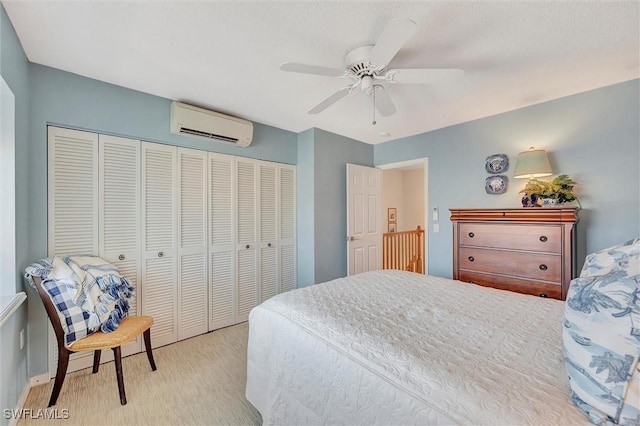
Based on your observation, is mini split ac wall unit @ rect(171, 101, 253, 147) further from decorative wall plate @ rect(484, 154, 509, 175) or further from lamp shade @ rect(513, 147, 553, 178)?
lamp shade @ rect(513, 147, 553, 178)

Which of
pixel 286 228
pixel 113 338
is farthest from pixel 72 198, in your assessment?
pixel 286 228

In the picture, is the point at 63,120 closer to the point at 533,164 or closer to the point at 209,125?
the point at 209,125

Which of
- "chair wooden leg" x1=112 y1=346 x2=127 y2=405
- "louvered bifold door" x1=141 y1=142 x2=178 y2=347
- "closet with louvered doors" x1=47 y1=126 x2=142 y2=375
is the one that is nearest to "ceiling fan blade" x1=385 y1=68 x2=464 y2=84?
"louvered bifold door" x1=141 y1=142 x2=178 y2=347

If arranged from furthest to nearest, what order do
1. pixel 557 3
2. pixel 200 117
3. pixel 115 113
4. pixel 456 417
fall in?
pixel 200 117
pixel 115 113
pixel 557 3
pixel 456 417

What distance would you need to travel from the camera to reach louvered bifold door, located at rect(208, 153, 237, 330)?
298 centimetres

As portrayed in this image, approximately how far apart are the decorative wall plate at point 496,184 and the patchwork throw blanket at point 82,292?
3.68m

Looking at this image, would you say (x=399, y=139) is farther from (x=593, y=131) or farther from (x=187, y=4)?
(x=187, y=4)

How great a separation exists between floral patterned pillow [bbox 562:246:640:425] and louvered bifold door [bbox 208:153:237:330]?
289 centimetres

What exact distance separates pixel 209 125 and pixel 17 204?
1559mm

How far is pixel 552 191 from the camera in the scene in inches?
96.9

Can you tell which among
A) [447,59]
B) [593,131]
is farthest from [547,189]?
[447,59]

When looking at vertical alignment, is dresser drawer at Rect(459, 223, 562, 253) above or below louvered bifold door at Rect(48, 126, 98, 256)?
below

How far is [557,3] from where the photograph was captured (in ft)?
4.68

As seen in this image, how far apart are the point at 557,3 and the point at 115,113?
10.5 feet
